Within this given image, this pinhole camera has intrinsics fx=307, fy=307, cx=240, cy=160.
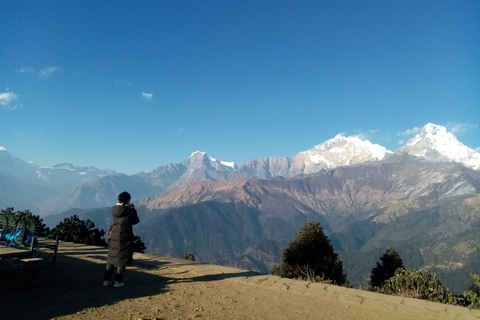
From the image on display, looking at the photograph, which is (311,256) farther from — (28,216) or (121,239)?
(28,216)

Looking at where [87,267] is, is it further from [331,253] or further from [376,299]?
[331,253]

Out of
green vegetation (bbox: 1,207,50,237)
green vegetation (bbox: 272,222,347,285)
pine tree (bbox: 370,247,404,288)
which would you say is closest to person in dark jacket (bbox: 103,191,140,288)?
green vegetation (bbox: 1,207,50,237)

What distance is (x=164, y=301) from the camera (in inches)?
284

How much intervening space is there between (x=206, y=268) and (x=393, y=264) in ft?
141

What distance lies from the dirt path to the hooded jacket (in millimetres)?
757

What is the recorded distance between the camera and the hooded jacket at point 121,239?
8.09m

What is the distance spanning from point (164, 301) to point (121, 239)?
6.81 feet

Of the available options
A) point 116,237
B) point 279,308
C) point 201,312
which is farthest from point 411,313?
point 116,237

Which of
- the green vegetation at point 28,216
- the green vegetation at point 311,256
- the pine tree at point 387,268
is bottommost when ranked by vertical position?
the pine tree at point 387,268

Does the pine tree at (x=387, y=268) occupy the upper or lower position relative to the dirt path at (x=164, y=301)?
lower

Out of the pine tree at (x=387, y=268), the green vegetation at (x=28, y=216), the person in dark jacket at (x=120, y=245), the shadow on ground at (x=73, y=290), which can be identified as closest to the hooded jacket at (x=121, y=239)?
the person in dark jacket at (x=120, y=245)

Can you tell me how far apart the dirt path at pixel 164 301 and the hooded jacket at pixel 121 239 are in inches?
29.8

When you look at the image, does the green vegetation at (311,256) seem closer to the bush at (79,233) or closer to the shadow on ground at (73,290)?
the bush at (79,233)

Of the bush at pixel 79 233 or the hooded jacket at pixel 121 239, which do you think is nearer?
the hooded jacket at pixel 121 239
